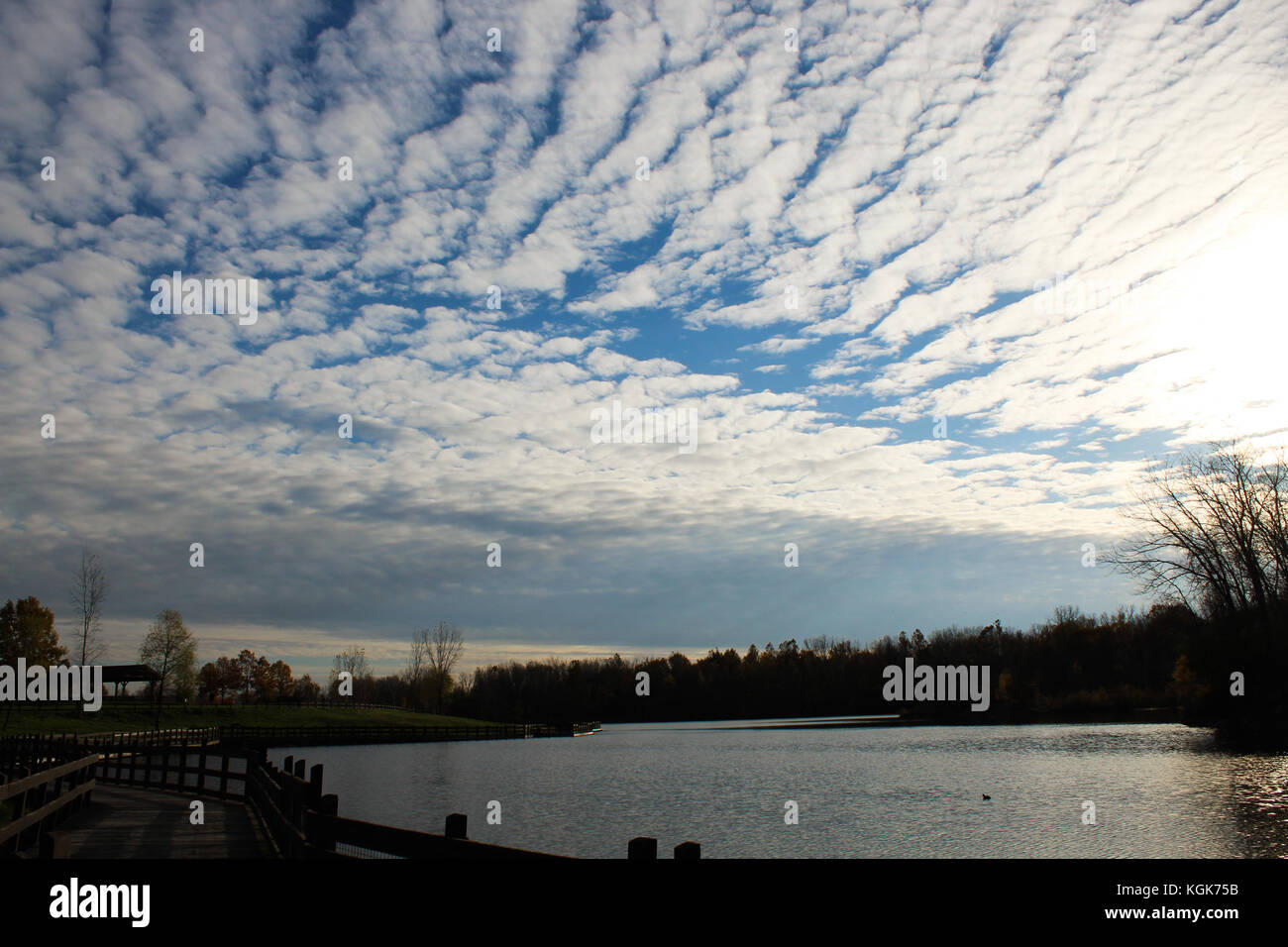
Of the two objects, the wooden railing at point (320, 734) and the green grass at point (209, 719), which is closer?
the wooden railing at point (320, 734)

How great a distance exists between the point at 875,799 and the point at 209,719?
79018 millimetres

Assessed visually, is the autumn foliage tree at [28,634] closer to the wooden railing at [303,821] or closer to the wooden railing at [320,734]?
the wooden railing at [320,734]

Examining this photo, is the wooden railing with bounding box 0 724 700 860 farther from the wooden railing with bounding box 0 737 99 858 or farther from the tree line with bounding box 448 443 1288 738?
the tree line with bounding box 448 443 1288 738

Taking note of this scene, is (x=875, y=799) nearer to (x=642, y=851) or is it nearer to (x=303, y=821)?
(x=303, y=821)

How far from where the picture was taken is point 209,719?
282ft

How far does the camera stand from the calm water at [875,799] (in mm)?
22719

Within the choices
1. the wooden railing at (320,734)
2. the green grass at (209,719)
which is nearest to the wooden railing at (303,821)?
the wooden railing at (320,734)

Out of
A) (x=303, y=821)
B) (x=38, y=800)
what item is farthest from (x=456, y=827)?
(x=38, y=800)

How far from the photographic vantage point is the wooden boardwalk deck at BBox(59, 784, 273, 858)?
14.2 metres

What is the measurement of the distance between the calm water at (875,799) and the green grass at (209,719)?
2730cm

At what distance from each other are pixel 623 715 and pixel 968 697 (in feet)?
229
